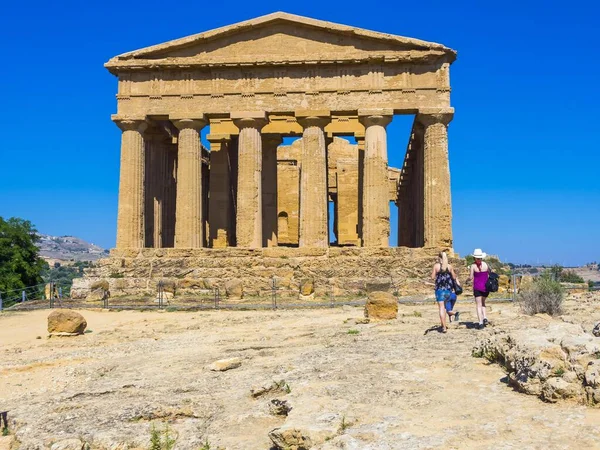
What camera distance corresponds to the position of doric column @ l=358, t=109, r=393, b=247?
28.8 meters

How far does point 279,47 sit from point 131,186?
32.7 ft

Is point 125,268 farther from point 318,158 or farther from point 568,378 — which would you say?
point 568,378

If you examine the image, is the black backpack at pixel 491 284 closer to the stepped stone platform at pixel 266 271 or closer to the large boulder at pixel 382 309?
the large boulder at pixel 382 309

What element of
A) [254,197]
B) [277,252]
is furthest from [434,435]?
[254,197]

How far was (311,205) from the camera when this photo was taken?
29.5 m

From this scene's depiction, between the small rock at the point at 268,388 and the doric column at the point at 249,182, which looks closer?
the small rock at the point at 268,388

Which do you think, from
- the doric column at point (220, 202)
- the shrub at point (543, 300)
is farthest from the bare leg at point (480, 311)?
the doric column at point (220, 202)

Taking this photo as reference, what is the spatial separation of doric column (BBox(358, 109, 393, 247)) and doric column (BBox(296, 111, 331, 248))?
1955 millimetres

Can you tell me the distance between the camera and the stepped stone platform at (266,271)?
2514 cm

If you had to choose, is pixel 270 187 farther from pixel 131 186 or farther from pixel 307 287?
pixel 307 287

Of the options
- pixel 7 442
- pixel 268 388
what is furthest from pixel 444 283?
pixel 7 442

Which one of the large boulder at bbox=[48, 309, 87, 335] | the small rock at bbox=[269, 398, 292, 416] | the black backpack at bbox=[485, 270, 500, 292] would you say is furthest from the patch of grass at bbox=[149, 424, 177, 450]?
the large boulder at bbox=[48, 309, 87, 335]

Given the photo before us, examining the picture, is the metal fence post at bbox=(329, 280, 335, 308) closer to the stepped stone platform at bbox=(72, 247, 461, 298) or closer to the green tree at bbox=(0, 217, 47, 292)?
the stepped stone platform at bbox=(72, 247, 461, 298)

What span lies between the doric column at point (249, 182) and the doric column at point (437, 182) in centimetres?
797
